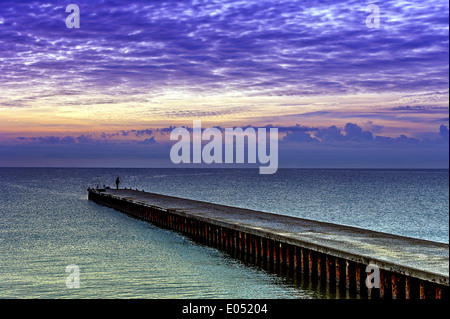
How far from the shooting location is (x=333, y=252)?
21.2m

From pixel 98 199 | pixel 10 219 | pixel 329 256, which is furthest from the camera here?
pixel 98 199

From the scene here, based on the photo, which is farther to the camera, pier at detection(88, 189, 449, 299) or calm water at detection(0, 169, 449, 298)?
calm water at detection(0, 169, 449, 298)

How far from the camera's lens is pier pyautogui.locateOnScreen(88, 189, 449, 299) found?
17.5 m

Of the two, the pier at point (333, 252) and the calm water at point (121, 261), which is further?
the calm water at point (121, 261)

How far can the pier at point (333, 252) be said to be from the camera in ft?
57.4

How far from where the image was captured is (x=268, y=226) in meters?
29.4

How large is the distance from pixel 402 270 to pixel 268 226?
12.3 m

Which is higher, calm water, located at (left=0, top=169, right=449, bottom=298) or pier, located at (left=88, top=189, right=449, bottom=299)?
pier, located at (left=88, top=189, right=449, bottom=299)

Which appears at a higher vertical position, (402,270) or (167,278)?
(402,270)

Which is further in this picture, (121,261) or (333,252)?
(121,261)

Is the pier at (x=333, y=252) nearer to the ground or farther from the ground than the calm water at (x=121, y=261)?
farther from the ground

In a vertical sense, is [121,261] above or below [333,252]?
below
